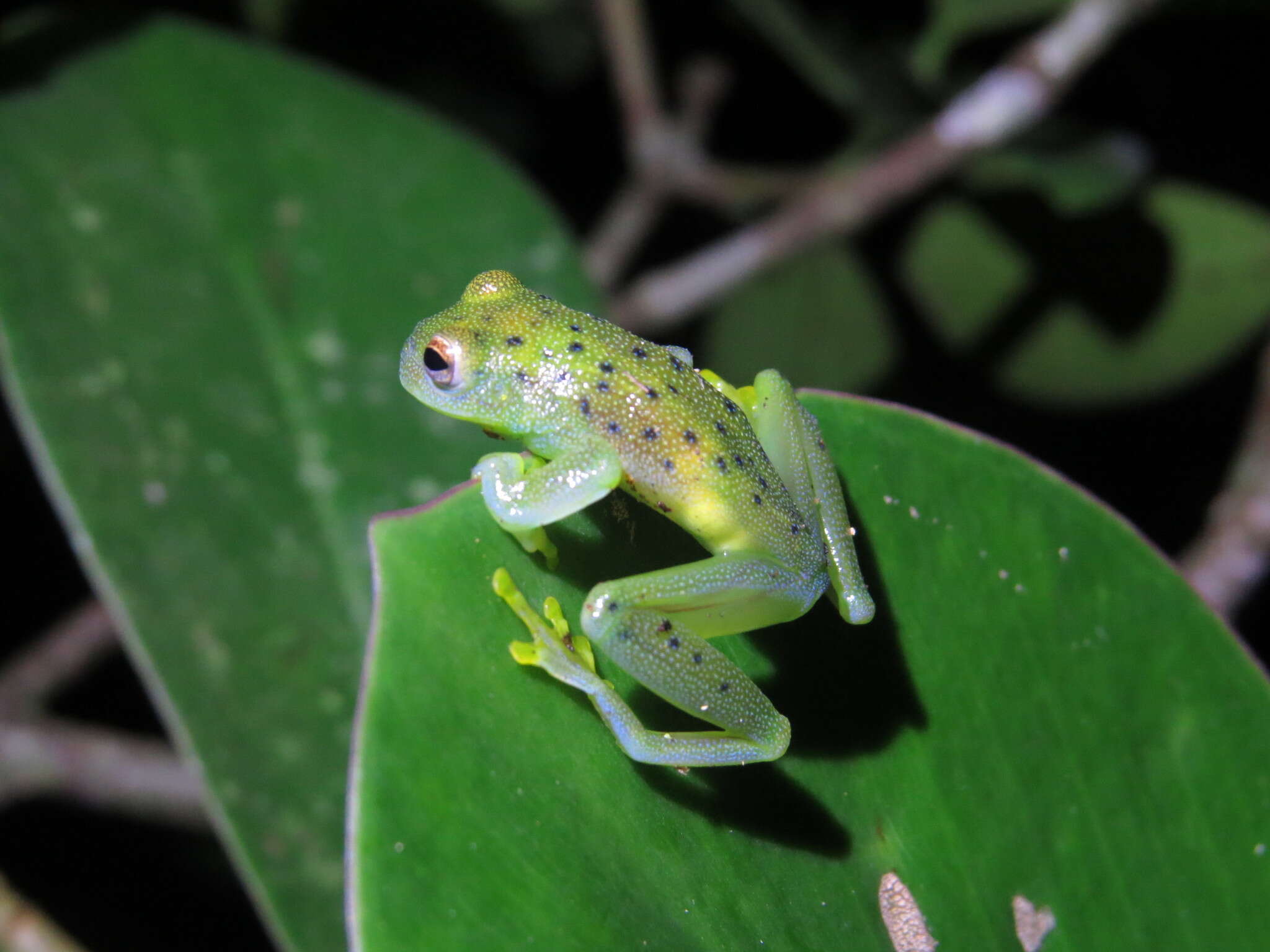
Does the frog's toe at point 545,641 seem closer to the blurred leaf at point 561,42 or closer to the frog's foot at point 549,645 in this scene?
the frog's foot at point 549,645

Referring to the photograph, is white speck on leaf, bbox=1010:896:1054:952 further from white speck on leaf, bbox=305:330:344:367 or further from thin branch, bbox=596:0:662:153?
thin branch, bbox=596:0:662:153

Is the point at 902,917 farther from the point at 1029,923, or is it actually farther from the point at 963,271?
the point at 963,271

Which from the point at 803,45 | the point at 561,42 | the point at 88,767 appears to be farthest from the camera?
the point at 561,42

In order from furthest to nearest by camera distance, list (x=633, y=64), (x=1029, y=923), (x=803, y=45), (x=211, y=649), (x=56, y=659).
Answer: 1. (x=633, y=64)
2. (x=803, y=45)
3. (x=56, y=659)
4. (x=211, y=649)
5. (x=1029, y=923)

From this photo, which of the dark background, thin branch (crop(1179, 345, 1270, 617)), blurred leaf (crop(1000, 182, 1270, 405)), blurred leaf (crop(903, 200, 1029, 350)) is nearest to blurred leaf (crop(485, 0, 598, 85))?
the dark background

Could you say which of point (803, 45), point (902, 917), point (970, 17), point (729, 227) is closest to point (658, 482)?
point (902, 917)

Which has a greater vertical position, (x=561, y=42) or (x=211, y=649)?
(x=561, y=42)
